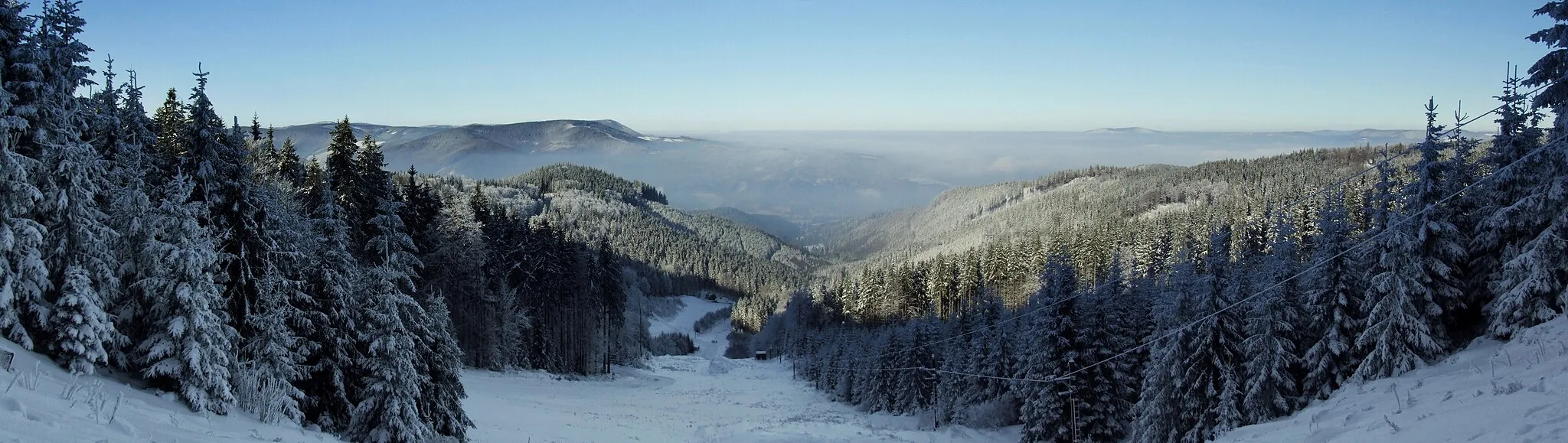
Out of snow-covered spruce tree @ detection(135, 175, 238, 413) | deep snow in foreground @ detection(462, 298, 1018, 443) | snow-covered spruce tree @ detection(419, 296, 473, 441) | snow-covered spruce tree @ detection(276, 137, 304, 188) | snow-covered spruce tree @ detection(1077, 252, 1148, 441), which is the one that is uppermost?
snow-covered spruce tree @ detection(276, 137, 304, 188)

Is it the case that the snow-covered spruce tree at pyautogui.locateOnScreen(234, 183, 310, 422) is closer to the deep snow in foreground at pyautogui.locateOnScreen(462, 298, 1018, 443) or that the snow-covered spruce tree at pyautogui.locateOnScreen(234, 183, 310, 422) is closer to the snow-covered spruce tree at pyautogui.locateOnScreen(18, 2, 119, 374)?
the snow-covered spruce tree at pyautogui.locateOnScreen(18, 2, 119, 374)

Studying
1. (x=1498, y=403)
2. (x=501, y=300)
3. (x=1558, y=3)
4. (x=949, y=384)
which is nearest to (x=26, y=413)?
(x=1498, y=403)

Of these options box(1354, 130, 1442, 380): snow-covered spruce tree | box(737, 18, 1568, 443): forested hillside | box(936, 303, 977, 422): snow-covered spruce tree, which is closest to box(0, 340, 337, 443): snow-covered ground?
box(737, 18, 1568, 443): forested hillside

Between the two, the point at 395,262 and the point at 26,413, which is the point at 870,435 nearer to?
the point at 395,262

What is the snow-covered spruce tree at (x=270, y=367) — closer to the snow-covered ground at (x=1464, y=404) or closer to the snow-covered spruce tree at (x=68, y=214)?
the snow-covered spruce tree at (x=68, y=214)

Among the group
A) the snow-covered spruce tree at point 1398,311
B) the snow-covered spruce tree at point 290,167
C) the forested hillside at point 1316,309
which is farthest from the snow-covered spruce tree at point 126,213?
Answer: the snow-covered spruce tree at point 1398,311

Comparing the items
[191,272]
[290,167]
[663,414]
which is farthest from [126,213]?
[663,414]
